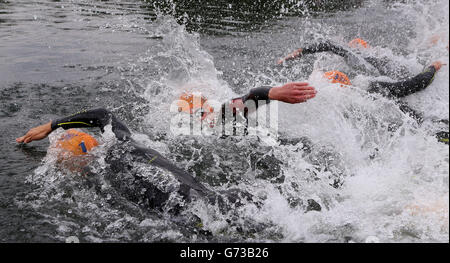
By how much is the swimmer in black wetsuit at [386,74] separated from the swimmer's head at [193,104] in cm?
220

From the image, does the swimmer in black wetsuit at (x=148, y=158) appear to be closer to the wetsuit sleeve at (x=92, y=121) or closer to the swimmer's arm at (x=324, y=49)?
the wetsuit sleeve at (x=92, y=121)

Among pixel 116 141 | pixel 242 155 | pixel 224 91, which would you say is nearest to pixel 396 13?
pixel 224 91

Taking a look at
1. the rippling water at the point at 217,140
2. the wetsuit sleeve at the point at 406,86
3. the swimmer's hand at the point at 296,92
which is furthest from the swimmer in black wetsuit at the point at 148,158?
the wetsuit sleeve at the point at 406,86

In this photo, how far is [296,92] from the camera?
3633mm

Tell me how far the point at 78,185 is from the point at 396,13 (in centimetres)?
1470

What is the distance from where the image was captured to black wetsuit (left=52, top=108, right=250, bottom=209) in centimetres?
356

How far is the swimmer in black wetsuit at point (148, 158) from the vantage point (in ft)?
11.7

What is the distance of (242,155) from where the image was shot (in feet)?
16.4

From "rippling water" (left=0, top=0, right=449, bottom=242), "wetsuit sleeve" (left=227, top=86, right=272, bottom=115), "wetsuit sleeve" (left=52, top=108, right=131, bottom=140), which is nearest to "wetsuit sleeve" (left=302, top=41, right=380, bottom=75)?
"rippling water" (left=0, top=0, right=449, bottom=242)

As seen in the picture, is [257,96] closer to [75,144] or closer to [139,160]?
[139,160]

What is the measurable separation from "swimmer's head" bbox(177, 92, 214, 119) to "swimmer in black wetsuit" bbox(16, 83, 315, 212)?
134 cm

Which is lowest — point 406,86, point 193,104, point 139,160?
point 139,160

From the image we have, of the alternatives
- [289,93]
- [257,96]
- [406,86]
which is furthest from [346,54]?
[289,93]

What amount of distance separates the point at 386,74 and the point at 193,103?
4561 mm
